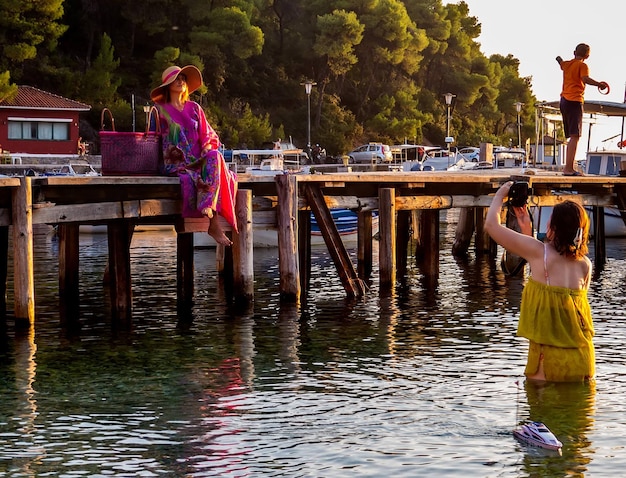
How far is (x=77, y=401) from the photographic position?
11.2 m

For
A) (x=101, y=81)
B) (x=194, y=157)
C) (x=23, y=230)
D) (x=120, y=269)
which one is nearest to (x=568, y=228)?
(x=194, y=157)

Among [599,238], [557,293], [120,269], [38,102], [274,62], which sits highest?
[274,62]

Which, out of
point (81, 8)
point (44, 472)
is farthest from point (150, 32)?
point (44, 472)

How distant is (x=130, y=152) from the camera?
14922mm

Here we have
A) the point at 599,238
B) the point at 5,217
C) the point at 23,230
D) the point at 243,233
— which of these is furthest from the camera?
the point at 599,238

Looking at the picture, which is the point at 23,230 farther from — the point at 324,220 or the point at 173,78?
the point at 324,220

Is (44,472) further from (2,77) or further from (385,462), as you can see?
(2,77)

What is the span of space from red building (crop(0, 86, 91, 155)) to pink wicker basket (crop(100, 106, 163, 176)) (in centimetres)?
4348

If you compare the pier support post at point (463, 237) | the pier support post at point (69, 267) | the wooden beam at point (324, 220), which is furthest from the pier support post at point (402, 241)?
the pier support post at point (69, 267)

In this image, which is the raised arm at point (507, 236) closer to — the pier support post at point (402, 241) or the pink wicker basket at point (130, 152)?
the pink wicker basket at point (130, 152)

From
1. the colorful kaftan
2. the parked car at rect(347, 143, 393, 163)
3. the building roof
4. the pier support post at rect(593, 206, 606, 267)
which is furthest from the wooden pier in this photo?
the parked car at rect(347, 143, 393, 163)

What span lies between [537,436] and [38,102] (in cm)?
5118

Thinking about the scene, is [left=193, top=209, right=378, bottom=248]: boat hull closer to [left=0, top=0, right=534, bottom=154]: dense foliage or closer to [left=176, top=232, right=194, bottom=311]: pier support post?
[left=176, top=232, right=194, bottom=311]: pier support post

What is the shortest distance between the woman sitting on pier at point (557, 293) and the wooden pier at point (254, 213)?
2151 mm
